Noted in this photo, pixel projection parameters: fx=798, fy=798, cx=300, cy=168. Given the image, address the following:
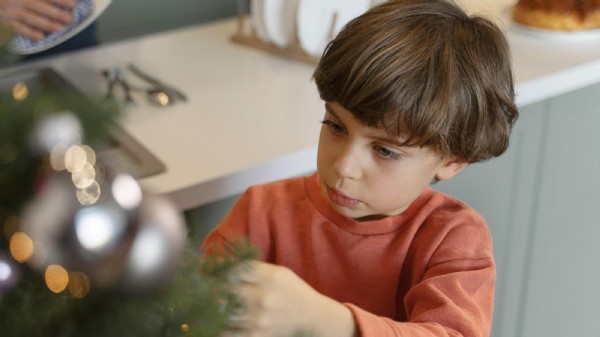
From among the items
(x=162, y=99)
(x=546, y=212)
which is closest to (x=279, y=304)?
(x=162, y=99)

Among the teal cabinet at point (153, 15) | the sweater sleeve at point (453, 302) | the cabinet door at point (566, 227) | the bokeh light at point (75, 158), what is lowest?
the cabinet door at point (566, 227)

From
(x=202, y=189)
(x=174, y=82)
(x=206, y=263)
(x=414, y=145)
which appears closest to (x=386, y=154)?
(x=414, y=145)

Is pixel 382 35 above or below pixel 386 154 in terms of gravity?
above

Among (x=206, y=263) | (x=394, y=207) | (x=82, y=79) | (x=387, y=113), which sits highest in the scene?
(x=206, y=263)

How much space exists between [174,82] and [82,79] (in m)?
0.18

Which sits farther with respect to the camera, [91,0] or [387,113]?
[91,0]

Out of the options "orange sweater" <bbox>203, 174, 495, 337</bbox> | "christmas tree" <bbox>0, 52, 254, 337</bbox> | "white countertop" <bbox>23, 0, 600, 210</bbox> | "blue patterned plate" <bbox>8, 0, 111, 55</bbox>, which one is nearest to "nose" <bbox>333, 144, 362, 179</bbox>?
"orange sweater" <bbox>203, 174, 495, 337</bbox>

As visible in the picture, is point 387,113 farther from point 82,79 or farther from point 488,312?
point 82,79

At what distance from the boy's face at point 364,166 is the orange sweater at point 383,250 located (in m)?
0.06

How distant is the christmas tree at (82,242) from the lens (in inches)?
13.0

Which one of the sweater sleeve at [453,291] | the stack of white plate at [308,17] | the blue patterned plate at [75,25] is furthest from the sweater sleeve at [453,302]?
the blue patterned plate at [75,25]

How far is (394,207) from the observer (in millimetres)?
916

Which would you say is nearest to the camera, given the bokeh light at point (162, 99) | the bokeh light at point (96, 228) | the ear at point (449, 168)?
the bokeh light at point (96, 228)

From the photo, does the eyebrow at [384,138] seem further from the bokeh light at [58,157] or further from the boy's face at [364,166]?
the bokeh light at [58,157]
